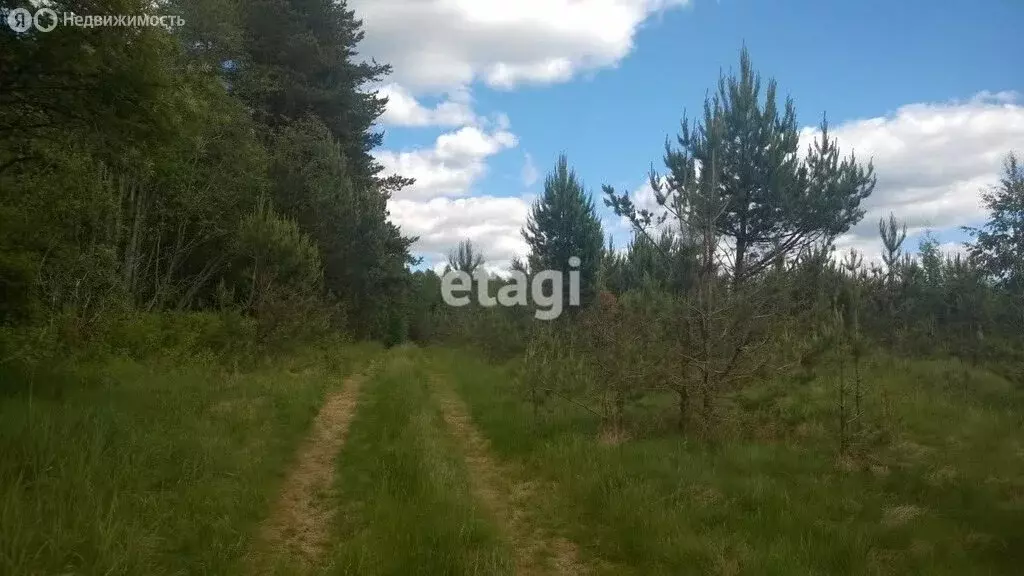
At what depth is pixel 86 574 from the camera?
3320mm

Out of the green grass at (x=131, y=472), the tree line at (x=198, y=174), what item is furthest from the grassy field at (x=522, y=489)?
the tree line at (x=198, y=174)

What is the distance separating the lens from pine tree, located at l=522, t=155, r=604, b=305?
2223 centimetres

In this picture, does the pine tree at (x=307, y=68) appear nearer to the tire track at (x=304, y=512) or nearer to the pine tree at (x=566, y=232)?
the pine tree at (x=566, y=232)

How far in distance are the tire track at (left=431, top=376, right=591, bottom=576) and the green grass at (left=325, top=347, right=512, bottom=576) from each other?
0.23m

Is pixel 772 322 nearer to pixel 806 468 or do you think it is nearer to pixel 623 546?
pixel 806 468

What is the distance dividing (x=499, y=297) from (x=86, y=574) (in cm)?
1978

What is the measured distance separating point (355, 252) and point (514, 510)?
74.3 ft

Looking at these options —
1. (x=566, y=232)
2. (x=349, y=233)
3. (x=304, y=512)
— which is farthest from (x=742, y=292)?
(x=349, y=233)

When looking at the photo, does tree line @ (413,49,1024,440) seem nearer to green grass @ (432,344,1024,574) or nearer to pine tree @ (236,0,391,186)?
green grass @ (432,344,1024,574)

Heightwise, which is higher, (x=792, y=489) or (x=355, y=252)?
(x=355, y=252)

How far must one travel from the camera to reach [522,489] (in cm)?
682

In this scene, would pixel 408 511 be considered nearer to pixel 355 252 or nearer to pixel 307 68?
pixel 355 252

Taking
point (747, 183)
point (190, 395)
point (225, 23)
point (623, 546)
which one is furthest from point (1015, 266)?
point (225, 23)

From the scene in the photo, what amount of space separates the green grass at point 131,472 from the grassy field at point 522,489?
2 centimetres
